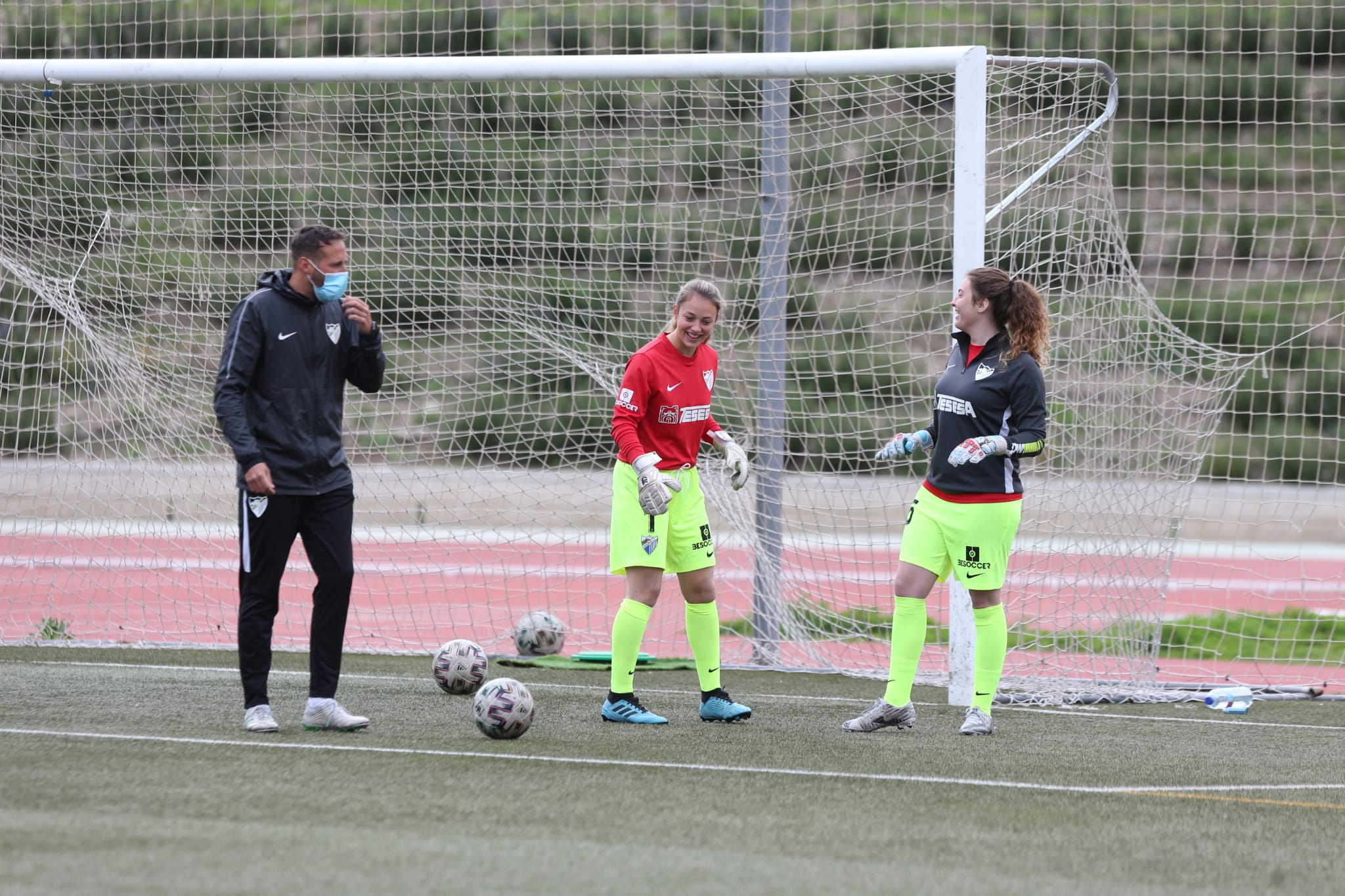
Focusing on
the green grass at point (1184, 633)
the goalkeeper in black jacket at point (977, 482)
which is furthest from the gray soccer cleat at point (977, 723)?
the green grass at point (1184, 633)

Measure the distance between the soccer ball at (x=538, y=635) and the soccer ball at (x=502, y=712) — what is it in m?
2.60

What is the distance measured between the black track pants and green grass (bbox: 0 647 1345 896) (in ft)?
0.80

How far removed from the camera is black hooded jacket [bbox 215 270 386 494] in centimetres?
497

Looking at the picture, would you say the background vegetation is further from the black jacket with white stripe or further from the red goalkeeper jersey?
the red goalkeeper jersey

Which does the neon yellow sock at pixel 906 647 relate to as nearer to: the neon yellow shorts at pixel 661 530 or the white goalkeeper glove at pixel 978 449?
the white goalkeeper glove at pixel 978 449

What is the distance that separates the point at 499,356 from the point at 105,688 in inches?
187

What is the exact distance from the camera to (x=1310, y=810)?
4332 mm

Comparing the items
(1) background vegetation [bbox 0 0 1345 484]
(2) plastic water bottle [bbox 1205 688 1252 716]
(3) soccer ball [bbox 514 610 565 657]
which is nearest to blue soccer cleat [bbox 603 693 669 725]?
(3) soccer ball [bbox 514 610 565 657]

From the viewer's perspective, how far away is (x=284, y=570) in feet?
16.8

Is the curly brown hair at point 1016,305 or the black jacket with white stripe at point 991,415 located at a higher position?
the curly brown hair at point 1016,305

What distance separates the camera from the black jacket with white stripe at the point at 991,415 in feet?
18.0

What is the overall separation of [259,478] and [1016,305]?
3.05 meters

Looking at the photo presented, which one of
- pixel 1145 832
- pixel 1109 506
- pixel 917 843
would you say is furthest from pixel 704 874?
pixel 1109 506

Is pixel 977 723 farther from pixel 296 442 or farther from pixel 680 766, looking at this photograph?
pixel 296 442
